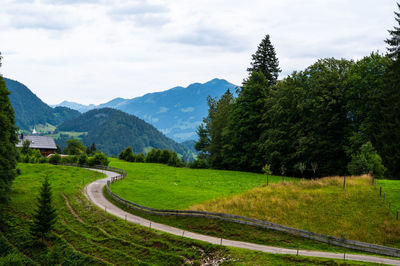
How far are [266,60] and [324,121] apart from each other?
30.0 metres

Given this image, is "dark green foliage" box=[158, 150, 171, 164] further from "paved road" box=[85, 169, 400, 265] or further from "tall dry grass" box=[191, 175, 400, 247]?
"tall dry grass" box=[191, 175, 400, 247]

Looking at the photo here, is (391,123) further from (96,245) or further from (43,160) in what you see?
(43,160)

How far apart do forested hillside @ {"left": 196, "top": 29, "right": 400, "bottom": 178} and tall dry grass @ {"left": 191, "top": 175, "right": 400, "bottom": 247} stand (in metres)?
8.13

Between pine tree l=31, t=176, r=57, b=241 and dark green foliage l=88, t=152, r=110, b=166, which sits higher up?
dark green foliage l=88, t=152, r=110, b=166

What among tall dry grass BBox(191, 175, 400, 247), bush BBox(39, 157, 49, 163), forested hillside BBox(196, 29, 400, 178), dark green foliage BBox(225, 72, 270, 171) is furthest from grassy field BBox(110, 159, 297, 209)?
bush BBox(39, 157, 49, 163)

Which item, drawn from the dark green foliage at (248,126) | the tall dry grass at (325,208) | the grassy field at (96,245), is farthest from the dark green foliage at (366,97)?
the grassy field at (96,245)

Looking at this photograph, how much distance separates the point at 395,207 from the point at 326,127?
27.9m

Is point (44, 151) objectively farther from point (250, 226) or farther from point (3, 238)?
point (250, 226)

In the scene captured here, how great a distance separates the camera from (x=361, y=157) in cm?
4291

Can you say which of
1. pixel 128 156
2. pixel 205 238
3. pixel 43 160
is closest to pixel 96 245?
pixel 205 238

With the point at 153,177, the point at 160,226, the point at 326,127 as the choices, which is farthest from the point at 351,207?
the point at 153,177

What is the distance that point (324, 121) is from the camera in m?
57.2

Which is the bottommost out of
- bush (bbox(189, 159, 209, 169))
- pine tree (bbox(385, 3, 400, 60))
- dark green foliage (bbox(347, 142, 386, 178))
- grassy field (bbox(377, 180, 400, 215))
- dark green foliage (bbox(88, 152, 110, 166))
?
dark green foliage (bbox(88, 152, 110, 166))

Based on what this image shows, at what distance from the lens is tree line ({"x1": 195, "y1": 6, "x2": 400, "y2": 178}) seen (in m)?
48.2
